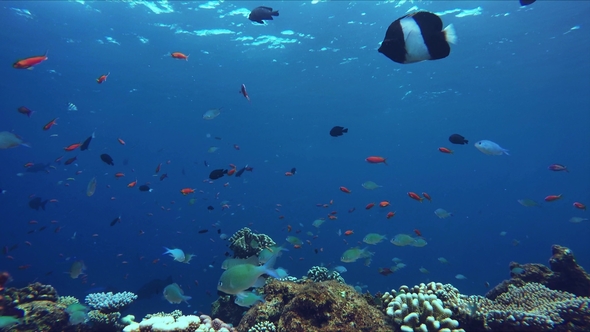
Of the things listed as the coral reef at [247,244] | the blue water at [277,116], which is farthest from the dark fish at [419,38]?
the blue water at [277,116]

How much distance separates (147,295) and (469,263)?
Result: 58306mm

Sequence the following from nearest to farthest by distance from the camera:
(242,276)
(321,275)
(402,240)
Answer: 1. (242,276)
2. (321,275)
3. (402,240)

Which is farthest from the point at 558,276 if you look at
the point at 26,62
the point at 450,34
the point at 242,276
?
the point at 26,62

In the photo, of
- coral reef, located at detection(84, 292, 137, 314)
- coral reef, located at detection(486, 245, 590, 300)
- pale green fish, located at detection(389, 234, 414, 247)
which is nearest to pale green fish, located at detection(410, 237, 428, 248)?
pale green fish, located at detection(389, 234, 414, 247)

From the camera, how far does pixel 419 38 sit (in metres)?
2.51

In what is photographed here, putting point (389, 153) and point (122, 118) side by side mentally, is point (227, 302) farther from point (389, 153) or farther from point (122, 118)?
point (389, 153)

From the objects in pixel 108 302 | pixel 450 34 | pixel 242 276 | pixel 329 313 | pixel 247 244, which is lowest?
pixel 247 244

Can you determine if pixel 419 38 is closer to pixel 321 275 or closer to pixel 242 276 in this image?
pixel 242 276

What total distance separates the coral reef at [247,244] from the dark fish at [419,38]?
788cm

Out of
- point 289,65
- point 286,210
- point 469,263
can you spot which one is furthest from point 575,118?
point 286,210

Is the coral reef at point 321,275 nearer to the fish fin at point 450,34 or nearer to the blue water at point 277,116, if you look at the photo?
the fish fin at point 450,34

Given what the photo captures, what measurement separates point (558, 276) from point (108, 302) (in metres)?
10.9

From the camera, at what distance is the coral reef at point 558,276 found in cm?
691

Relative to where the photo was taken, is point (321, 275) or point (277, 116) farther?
point (277, 116)
